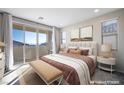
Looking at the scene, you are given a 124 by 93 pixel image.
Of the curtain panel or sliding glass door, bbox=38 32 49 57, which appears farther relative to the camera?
sliding glass door, bbox=38 32 49 57

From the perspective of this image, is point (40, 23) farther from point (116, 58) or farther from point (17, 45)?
point (116, 58)

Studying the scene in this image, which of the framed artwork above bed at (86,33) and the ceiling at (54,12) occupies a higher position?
the ceiling at (54,12)

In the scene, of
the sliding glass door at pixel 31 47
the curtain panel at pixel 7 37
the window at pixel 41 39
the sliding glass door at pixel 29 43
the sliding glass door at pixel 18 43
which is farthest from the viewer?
the window at pixel 41 39

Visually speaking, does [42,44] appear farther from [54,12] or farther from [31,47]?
[54,12]

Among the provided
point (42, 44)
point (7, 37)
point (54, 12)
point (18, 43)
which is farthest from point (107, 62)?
point (7, 37)

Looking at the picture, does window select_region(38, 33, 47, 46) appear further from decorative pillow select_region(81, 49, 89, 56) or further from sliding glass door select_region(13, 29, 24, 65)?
decorative pillow select_region(81, 49, 89, 56)

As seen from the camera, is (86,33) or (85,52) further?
(86,33)

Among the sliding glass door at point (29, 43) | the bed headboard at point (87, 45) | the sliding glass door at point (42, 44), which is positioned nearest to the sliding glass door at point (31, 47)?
the sliding glass door at point (29, 43)

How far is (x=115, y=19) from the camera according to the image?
218 centimetres

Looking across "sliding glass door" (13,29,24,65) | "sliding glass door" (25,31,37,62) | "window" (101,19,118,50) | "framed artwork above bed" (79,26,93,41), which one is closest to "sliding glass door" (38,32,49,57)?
"sliding glass door" (25,31,37,62)

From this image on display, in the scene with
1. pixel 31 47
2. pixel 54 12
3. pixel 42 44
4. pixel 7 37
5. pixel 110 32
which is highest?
pixel 54 12


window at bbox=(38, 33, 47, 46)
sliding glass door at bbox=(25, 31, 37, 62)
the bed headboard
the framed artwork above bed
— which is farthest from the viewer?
window at bbox=(38, 33, 47, 46)

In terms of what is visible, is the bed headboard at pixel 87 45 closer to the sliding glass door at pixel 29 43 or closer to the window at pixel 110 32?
the window at pixel 110 32
